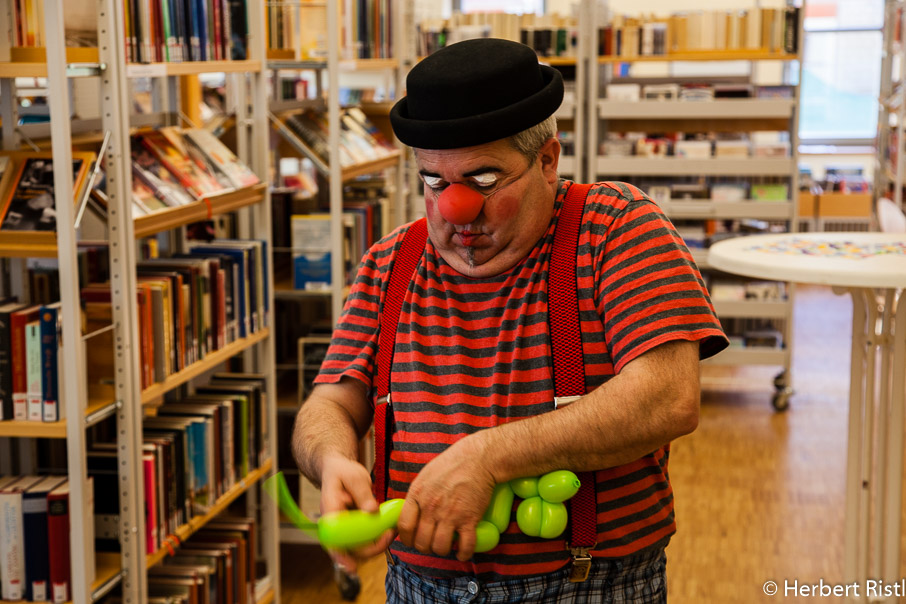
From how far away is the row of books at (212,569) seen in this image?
2658 mm

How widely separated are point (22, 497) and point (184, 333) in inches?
21.5

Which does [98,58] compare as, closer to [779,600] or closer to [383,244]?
[383,244]

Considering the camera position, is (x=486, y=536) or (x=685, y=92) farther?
(x=685, y=92)

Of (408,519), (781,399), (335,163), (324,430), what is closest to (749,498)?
(781,399)

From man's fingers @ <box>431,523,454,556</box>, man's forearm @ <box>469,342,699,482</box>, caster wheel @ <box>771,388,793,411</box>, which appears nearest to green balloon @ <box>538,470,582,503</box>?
man's forearm @ <box>469,342,699,482</box>

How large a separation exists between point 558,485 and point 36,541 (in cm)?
138

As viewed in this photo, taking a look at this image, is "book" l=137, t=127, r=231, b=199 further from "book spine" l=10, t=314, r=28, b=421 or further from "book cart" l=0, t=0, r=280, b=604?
"book spine" l=10, t=314, r=28, b=421

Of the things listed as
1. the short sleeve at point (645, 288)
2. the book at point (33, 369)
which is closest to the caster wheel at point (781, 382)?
the book at point (33, 369)

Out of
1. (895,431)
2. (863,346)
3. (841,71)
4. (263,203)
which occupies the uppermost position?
(841,71)

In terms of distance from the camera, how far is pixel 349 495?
1.27 m

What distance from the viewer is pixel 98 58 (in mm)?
2104

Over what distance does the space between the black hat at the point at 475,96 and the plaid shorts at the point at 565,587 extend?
56 cm

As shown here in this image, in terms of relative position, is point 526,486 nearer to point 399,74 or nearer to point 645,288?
point 645,288

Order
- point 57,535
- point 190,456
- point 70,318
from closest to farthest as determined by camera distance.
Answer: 1. point 70,318
2. point 57,535
3. point 190,456
